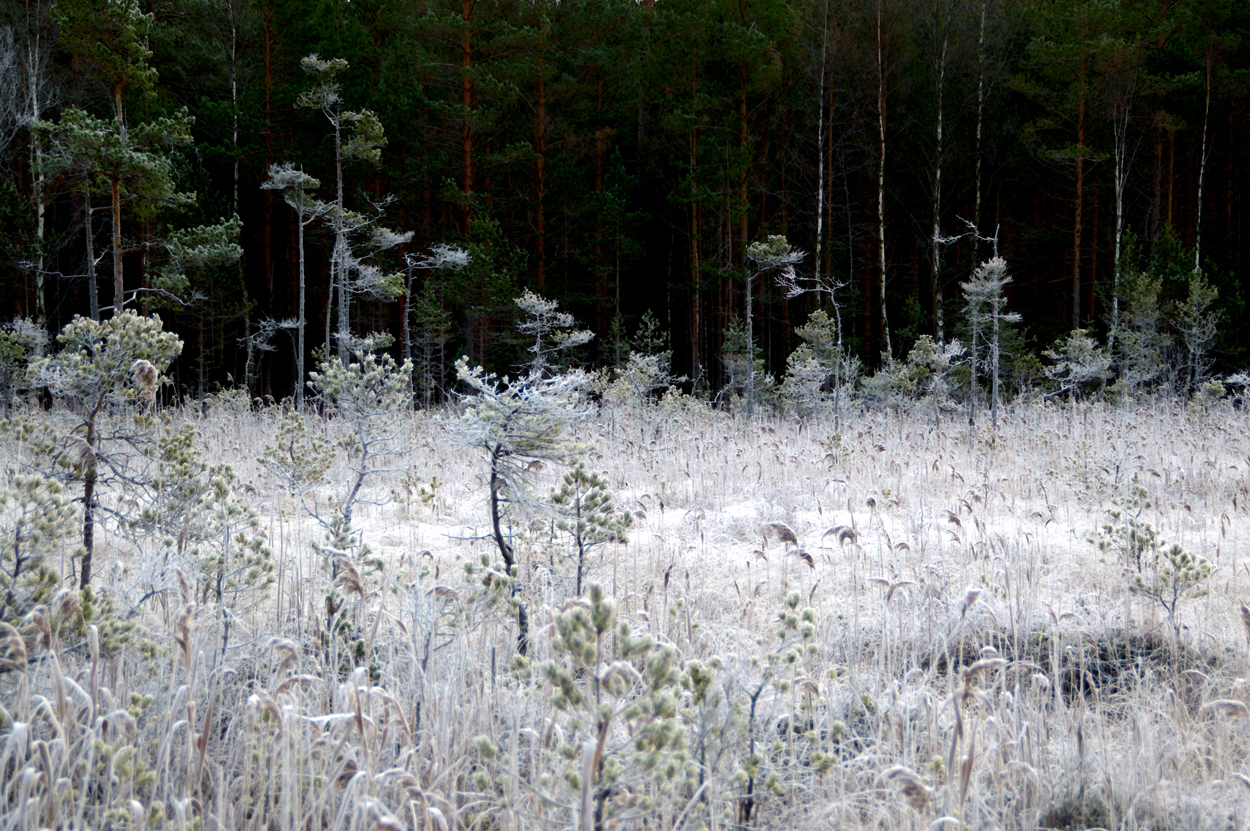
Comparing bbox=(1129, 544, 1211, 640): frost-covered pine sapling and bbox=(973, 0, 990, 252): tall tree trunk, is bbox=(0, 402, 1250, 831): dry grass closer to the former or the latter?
bbox=(1129, 544, 1211, 640): frost-covered pine sapling

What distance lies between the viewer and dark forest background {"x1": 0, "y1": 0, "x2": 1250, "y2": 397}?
1830 cm

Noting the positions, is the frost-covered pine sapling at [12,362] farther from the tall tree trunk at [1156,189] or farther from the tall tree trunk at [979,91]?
the tall tree trunk at [1156,189]

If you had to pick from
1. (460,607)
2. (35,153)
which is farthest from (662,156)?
(460,607)

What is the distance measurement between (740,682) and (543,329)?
1561 centimetres

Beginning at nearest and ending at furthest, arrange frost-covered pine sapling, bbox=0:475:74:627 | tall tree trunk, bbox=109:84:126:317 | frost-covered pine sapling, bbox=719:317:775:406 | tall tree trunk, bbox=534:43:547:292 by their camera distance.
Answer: frost-covered pine sapling, bbox=0:475:74:627 < tall tree trunk, bbox=109:84:126:317 < frost-covered pine sapling, bbox=719:317:775:406 < tall tree trunk, bbox=534:43:547:292

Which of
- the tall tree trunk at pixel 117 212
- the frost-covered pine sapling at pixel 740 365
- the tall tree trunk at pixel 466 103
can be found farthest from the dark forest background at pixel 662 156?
the tall tree trunk at pixel 117 212

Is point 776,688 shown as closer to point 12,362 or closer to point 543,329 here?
point 12,362

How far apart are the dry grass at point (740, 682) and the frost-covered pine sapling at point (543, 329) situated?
9.07 m

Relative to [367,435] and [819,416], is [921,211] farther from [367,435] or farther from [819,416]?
[367,435]

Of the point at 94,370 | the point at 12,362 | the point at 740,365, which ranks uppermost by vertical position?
the point at 740,365

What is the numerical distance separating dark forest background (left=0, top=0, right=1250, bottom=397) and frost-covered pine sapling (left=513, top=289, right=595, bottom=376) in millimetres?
857

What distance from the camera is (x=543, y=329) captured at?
56.7 feet

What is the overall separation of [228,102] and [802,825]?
24.3 metres

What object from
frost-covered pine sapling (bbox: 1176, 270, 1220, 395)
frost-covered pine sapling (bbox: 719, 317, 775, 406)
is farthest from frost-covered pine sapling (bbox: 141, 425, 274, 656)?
frost-covered pine sapling (bbox: 1176, 270, 1220, 395)
